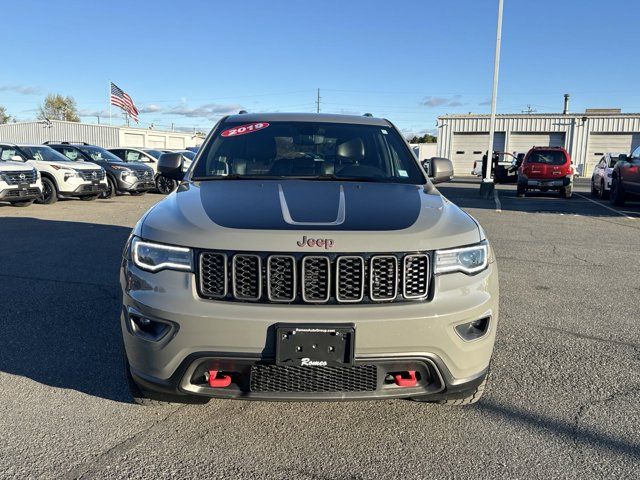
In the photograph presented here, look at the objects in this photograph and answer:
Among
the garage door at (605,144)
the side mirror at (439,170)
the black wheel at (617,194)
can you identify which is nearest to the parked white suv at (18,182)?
the side mirror at (439,170)

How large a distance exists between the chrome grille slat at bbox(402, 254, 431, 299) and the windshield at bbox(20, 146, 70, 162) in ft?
47.9

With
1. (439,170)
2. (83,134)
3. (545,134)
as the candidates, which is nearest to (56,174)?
(439,170)

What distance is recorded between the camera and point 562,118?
140 ft

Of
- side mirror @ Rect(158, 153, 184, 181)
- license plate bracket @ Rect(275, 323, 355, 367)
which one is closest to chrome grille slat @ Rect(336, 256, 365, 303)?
license plate bracket @ Rect(275, 323, 355, 367)

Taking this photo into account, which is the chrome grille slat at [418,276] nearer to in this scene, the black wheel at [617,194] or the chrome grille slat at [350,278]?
the chrome grille slat at [350,278]

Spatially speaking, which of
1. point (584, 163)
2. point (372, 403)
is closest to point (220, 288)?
point (372, 403)

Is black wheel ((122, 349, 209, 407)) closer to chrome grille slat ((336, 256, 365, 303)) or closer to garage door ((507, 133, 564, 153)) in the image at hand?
chrome grille slat ((336, 256, 365, 303))

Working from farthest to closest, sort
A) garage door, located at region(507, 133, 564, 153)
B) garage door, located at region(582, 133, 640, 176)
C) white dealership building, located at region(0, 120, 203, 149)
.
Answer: white dealership building, located at region(0, 120, 203, 149) < garage door, located at region(507, 133, 564, 153) < garage door, located at region(582, 133, 640, 176)

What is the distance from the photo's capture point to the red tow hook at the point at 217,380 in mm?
2648

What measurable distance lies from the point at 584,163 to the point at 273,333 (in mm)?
45005

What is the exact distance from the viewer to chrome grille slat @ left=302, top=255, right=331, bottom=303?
8.53 ft

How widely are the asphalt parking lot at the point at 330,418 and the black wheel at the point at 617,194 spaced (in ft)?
37.3

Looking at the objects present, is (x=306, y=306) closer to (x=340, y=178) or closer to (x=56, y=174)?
(x=340, y=178)

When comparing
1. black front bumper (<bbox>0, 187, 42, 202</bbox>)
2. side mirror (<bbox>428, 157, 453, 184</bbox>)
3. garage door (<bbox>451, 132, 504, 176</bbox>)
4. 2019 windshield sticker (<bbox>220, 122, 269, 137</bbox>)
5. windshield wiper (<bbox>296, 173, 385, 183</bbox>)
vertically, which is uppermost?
garage door (<bbox>451, 132, 504, 176</bbox>)
